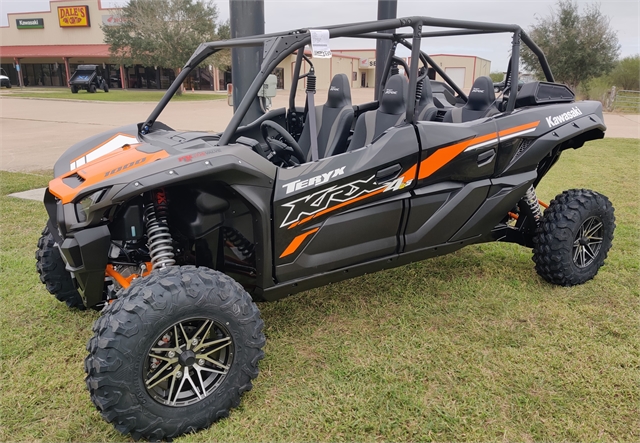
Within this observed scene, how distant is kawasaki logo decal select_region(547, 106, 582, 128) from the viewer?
11.1ft

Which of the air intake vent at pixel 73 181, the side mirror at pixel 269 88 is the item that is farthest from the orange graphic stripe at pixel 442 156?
the side mirror at pixel 269 88

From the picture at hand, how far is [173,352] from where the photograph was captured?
224cm

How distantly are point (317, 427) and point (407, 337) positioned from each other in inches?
37.2

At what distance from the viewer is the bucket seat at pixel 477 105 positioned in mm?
4004

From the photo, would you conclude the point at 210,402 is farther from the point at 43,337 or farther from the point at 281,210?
the point at 43,337

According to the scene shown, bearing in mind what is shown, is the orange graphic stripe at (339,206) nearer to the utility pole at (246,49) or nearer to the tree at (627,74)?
the utility pole at (246,49)

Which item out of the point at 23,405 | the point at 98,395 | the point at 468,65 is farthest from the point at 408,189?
the point at 468,65

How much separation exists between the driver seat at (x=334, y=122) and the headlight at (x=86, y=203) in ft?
5.57

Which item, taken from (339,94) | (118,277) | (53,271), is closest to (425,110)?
(339,94)

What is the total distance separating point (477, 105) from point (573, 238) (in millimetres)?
1254

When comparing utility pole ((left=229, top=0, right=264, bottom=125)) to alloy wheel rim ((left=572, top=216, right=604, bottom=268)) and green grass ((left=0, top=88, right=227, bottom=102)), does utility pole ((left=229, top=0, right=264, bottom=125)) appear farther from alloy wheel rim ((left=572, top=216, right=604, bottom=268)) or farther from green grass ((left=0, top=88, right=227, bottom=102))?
green grass ((left=0, top=88, right=227, bottom=102))

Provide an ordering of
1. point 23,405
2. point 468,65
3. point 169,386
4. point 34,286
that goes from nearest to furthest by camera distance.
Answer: point 169,386 → point 23,405 → point 34,286 → point 468,65

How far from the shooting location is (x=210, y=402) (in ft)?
7.54

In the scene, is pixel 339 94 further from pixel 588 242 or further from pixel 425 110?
pixel 588 242
